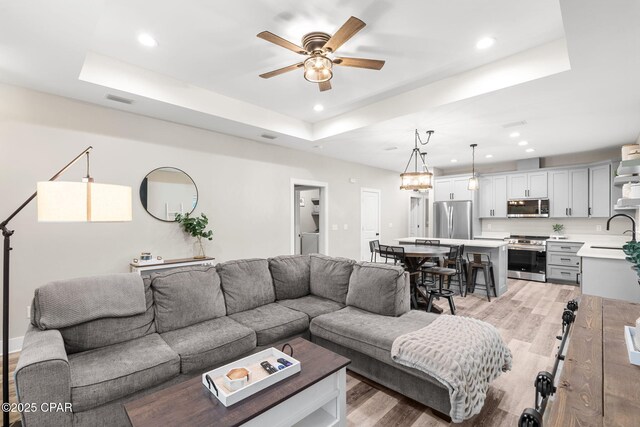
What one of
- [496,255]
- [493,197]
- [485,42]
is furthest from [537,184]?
[485,42]

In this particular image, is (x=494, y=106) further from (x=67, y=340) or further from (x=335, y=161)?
(x=67, y=340)

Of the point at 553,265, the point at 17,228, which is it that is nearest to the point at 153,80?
the point at 17,228

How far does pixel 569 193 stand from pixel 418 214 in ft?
12.2

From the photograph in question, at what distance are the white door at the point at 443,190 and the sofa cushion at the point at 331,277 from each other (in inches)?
220

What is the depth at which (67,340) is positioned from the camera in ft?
6.61

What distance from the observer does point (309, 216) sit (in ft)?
27.1

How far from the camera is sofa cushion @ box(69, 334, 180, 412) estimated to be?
5.39ft

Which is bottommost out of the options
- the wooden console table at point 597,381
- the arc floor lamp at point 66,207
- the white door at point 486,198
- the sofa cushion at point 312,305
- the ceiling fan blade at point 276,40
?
the sofa cushion at point 312,305

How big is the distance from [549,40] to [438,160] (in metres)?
4.41

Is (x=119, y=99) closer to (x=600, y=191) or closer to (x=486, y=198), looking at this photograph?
(x=486, y=198)

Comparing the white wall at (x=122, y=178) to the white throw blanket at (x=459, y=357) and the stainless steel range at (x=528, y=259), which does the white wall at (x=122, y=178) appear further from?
the stainless steel range at (x=528, y=259)

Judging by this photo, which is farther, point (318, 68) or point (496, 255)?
point (496, 255)

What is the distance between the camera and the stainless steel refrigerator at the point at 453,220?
23.7 ft

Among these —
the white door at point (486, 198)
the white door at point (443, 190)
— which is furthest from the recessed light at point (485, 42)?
the white door at point (443, 190)
